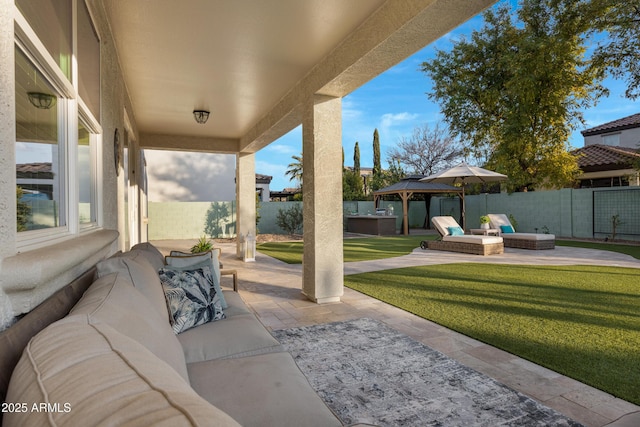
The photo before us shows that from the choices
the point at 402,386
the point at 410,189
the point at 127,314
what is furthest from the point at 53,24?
the point at 410,189

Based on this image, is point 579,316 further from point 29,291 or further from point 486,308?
point 29,291

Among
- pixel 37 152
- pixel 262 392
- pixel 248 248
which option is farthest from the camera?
pixel 248 248

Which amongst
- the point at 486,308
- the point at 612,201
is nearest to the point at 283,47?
the point at 486,308

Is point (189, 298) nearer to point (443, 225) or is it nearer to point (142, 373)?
point (142, 373)

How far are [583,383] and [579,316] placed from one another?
179 centimetres

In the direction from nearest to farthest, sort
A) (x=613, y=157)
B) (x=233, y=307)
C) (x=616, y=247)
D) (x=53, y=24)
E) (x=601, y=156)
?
1. (x=53, y=24)
2. (x=233, y=307)
3. (x=616, y=247)
4. (x=613, y=157)
5. (x=601, y=156)

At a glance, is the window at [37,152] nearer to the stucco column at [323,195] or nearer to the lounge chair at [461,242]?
the stucco column at [323,195]

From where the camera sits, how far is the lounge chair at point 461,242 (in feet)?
29.1

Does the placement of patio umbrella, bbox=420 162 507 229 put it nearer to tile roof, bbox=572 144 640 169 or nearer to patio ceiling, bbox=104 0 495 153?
tile roof, bbox=572 144 640 169

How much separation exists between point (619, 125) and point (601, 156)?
594 centimetres

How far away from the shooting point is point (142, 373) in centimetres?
60

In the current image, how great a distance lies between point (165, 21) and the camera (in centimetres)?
334

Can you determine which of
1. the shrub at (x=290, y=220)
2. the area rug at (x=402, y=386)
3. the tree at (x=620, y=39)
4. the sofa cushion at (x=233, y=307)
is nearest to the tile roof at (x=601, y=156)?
the tree at (x=620, y=39)

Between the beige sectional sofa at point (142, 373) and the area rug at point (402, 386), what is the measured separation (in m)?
0.69
